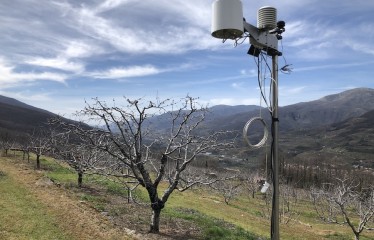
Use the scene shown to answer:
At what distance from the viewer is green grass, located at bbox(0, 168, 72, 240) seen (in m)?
16.1

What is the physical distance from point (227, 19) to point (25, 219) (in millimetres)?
15526

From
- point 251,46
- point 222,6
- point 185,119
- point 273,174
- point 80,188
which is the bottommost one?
point 80,188

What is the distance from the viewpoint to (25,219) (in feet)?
60.5

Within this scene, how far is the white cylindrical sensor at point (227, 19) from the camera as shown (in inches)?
332

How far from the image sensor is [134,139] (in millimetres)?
16469

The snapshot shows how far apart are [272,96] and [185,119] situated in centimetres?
822

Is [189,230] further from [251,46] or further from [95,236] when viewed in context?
[251,46]

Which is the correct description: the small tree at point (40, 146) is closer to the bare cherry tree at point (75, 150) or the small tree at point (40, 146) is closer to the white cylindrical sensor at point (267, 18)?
the bare cherry tree at point (75, 150)

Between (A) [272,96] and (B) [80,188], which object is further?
(B) [80,188]

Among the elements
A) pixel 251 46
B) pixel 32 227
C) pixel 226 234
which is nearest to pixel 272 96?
pixel 251 46

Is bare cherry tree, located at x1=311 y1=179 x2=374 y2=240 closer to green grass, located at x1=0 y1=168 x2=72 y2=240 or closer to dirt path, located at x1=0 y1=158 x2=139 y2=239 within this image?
dirt path, located at x1=0 y1=158 x2=139 y2=239

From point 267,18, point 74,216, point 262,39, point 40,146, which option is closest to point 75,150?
point 74,216

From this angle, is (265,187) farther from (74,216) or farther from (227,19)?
(74,216)

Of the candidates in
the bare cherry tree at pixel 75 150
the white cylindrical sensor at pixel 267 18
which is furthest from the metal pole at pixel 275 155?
the bare cherry tree at pixel 75 150
